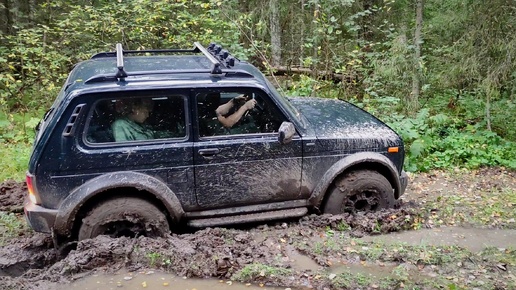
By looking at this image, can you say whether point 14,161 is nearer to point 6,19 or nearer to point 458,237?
point 458,237

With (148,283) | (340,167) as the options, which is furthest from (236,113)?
(148,283)

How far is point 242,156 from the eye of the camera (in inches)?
187

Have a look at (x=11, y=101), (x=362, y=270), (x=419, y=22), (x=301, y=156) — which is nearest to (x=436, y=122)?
(x=419, y=22)

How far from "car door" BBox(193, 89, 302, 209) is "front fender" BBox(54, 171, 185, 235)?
0.42 m

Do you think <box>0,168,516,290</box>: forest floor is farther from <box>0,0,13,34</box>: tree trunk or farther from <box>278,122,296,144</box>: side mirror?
<box>0,0,13,34</box>: tree trunk

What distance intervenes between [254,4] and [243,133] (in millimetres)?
8471

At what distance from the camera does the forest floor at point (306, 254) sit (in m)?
3.91

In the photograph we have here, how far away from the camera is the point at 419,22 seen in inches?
372

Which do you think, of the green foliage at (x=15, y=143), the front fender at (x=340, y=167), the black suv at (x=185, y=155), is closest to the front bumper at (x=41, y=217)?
the black suv at (x=185, y=155)

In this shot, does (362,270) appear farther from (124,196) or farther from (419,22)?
(419,22)

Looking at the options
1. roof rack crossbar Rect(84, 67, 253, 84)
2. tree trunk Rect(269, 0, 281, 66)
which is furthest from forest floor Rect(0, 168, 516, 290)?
tree trunk Rect(269, 0, 281, 66)

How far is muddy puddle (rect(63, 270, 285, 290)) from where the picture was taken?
378 cm

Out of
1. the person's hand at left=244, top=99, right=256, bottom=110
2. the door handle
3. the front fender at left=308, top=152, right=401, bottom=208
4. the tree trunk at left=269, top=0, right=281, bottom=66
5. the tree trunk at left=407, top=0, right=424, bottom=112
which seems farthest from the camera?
the tree trunk at left=269, top=0, right=281, bottom=66

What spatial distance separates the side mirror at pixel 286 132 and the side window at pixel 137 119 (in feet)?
3.36
